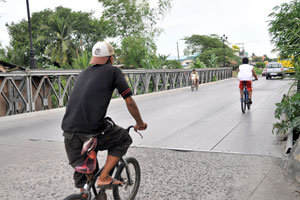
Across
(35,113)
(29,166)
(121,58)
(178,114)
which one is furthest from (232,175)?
(121,58)

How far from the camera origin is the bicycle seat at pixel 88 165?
268 centimetres

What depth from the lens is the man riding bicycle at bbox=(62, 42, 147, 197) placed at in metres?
2.71

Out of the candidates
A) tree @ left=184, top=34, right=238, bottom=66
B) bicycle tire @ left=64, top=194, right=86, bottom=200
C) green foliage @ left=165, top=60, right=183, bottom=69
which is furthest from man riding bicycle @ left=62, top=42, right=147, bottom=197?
tree @ left=184, top=34, right=238, bottom=66

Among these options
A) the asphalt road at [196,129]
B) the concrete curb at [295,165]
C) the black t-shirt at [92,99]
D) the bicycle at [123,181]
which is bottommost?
the asphalt road at [196,129]

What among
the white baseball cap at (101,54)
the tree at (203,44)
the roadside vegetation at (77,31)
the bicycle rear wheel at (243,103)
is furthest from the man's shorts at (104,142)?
the tree at (203,44)

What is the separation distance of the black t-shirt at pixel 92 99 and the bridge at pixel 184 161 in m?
1.33

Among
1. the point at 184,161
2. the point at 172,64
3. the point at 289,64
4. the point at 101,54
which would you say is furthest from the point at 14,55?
the point at 101,54

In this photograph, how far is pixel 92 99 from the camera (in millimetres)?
2717

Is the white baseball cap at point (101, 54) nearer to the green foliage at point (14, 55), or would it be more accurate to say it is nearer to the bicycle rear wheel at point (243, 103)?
the bicycle rear wheel at point (243, 103)

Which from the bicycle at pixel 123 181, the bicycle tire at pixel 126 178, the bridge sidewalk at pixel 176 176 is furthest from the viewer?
the bridge sidewalk at pixel 176 176

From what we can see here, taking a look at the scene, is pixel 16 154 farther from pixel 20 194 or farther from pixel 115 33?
pixel 115 33

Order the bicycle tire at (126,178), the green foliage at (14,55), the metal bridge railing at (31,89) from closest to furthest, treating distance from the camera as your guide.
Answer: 1. the bicycle tire at (126,178)
2. the metal bridge railing at (31,89)
3. the green foliage at (14,55)

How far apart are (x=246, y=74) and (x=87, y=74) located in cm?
804

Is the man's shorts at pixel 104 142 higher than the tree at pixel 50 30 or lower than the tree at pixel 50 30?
lower
